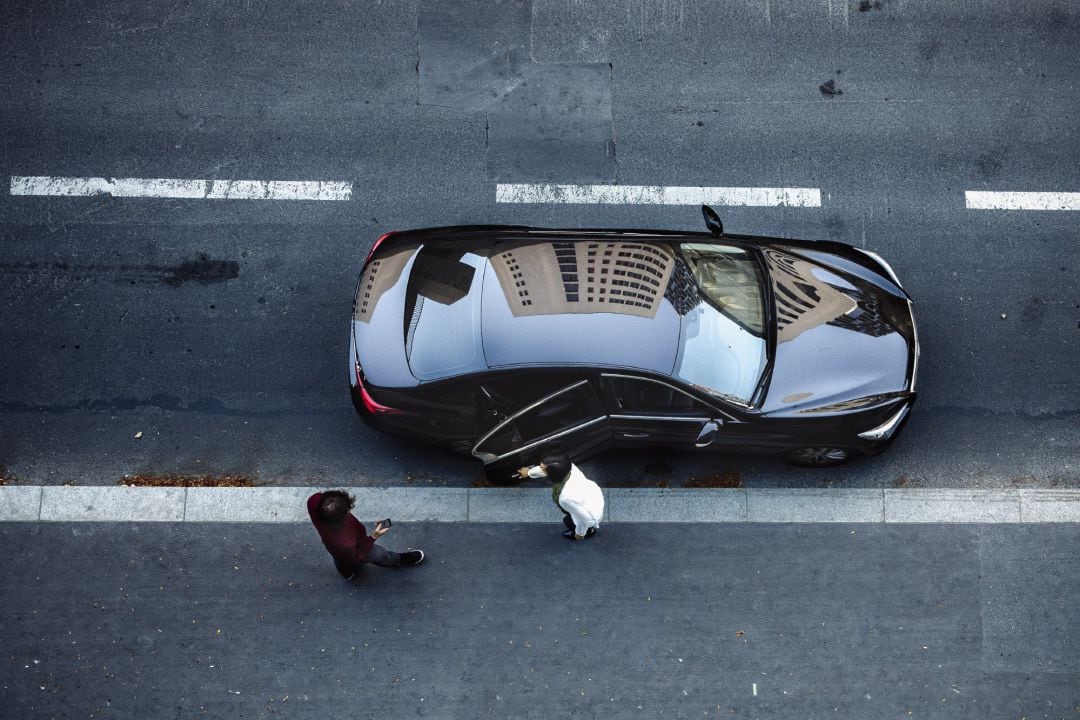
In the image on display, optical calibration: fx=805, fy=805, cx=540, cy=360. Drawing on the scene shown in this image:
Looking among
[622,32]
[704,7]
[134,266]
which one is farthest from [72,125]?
[704,7]

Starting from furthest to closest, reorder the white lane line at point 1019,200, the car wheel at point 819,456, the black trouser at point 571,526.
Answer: the white lane line at point 1019,200 < the car wheel at point 819,456 < the black trouser at point 571,526

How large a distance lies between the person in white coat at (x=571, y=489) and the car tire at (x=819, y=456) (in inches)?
69.9

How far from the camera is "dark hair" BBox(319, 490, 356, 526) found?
5215 mm

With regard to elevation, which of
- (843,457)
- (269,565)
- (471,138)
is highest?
(471,138)

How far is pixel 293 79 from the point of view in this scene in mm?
7262

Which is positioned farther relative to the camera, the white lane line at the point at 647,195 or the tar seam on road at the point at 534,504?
the white lane line at the point at 647,195

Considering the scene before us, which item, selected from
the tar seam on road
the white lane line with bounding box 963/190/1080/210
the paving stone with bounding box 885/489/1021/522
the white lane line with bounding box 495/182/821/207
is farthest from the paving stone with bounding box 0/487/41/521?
the white lane line with bounding box 963/190/1080/210

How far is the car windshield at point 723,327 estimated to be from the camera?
235 inches

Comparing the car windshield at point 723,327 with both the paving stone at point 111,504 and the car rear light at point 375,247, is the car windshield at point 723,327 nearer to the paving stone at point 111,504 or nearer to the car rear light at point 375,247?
the car rear light at point 375,247

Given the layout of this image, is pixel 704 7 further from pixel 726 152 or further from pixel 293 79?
pixel 293 79

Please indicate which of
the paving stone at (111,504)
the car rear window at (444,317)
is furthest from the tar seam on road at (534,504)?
the car rear window at (444,317)

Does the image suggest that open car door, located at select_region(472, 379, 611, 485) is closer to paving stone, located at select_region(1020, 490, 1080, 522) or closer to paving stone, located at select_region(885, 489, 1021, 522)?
paving stone, located at select_region(885, 489, 1021, 522)

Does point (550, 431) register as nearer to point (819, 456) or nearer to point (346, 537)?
point (346, 537)

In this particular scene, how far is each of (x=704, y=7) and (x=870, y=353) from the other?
3564mm
